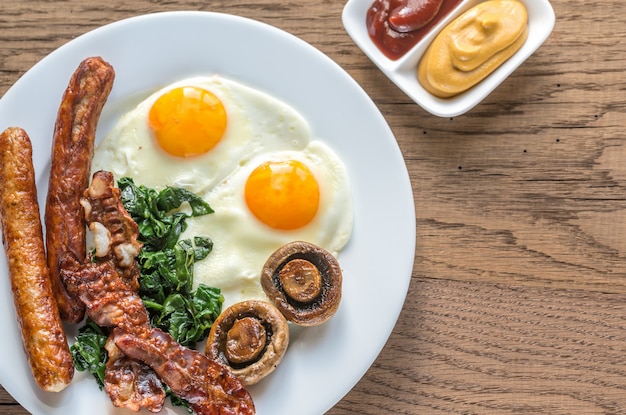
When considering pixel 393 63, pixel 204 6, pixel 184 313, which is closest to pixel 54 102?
pixel 204 6

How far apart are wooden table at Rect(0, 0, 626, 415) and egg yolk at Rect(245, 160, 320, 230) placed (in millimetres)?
679

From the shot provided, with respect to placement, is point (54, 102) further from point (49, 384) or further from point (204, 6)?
point (49, 384)

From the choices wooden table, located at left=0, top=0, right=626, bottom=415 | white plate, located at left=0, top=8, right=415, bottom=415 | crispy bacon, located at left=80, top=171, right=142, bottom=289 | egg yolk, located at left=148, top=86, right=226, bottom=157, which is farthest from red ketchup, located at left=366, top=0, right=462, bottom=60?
crispy bacon, located at left=80, top=171, right=142, bottom=289

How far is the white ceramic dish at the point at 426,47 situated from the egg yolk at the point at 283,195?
29.2 inches

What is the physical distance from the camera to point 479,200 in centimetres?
416

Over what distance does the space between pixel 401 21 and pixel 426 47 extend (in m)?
0.20

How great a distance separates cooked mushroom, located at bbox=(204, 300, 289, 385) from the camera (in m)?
3.57

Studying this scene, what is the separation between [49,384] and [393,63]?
239 centimetres

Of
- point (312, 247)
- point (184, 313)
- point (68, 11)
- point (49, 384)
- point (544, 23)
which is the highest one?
point (544, 23)

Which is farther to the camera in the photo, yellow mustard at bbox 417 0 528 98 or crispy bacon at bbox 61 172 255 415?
yellow mustard at bbox 417 0 528 98

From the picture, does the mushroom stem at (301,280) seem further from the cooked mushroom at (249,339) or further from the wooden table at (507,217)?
the wooden table at (507,217)

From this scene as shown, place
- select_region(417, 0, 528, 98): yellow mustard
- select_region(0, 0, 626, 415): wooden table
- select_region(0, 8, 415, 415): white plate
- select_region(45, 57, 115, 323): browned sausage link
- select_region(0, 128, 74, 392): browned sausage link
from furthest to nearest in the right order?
select_region(0, 0, 626, 415): wooden table → select_region(417, 0, 528, 98): yellow mustard → select_region(0, 8, 415, 415): white plate → select_region(45, 57, 115, 323): browned sausage link → select_region(0, 128, 74, 392): browned sausage link

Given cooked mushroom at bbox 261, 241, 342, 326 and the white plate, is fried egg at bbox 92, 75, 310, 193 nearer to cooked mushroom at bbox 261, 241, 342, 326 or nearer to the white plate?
the white plate

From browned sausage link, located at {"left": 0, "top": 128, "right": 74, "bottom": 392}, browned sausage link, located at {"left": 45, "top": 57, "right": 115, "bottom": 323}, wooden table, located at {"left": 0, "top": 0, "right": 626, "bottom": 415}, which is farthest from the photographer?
wooden table, located at {"left": 0, "top": 0, "right": 626, "bottom": 415}
